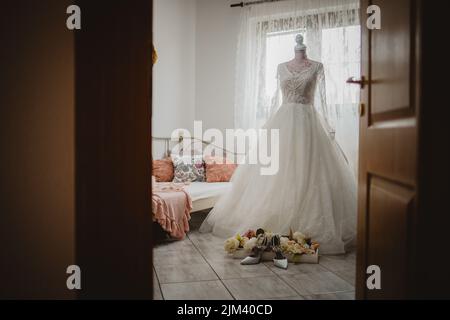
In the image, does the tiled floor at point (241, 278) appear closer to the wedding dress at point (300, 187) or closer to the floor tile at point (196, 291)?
the floor tile at point (196, 291)

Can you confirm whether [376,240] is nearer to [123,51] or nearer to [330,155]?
[123,51]

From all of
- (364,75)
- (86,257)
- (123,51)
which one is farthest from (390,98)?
(86,257)

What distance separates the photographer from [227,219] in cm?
340

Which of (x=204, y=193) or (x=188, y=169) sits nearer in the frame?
(x=204, y=193)

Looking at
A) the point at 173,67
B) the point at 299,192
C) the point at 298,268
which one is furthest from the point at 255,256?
the point at 173,67

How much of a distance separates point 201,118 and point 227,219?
2048 millimetres

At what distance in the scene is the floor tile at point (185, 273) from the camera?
229 centimetres

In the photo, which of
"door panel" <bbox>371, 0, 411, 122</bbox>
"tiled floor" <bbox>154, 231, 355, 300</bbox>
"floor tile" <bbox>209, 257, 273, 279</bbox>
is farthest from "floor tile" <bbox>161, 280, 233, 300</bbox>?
"door panel" <bbox>371, 0, 411, 122</bbox>

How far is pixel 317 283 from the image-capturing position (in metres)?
2.21

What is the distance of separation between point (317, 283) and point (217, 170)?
228cm

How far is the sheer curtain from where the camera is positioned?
4.22m

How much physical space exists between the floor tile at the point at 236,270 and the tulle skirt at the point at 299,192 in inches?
20.7

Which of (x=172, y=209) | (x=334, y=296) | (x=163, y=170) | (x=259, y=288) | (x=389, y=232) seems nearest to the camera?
(x=389, y=232)

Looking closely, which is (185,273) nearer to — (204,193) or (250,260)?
(250,260)
